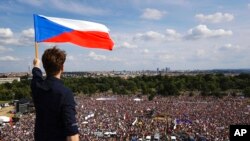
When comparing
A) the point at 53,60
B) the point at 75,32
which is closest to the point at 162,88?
the point at 75,32

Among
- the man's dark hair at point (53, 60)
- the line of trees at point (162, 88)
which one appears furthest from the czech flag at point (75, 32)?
the line of trees at point (162, 88)

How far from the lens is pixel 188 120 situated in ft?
123

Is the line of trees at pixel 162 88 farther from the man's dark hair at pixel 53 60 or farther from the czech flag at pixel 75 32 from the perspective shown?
the man's dark hair at pixel 53 60

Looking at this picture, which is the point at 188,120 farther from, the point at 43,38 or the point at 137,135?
the point at 43,38

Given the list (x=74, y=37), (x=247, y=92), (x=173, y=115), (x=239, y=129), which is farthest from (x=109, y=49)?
(x=247, y=92)

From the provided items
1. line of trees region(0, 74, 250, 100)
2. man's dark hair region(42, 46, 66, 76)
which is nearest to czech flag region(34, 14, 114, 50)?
man's dark hair region(42, 46, 66, 76)

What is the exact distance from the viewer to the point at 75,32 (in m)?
6.72

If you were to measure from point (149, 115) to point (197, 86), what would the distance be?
2397 inches

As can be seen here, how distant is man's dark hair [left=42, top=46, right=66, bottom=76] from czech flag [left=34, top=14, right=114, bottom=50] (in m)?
2.80

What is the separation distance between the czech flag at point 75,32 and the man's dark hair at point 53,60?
110 inches

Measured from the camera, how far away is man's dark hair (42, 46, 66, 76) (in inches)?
130

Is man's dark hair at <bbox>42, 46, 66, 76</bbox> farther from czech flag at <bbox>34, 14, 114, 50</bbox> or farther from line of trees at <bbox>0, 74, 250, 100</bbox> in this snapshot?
line of trees at <bbox>0, 74, 250, 100</bbox>

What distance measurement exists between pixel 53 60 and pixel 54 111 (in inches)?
16.6

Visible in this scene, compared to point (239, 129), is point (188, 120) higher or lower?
lower
